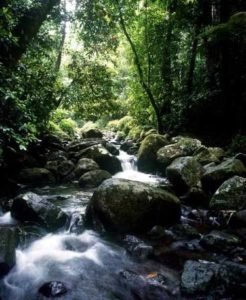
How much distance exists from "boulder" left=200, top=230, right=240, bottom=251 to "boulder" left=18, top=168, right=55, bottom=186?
242 inches

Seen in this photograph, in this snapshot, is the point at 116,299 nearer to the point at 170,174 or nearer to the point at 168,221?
the point at 168,221

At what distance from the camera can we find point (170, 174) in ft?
30.5

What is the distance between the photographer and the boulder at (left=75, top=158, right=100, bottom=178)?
11055mm

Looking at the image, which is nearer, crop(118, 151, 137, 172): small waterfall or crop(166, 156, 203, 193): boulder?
crop(166, 156, 203, 193): boulder

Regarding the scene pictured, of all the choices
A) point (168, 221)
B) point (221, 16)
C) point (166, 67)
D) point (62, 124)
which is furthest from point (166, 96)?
point (168, 221)

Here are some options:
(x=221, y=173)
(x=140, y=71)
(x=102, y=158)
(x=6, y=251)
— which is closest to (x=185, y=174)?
(x=221, y=173)

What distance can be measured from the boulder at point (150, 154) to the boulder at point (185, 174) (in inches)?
115

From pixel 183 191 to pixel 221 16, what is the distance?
10019 mm

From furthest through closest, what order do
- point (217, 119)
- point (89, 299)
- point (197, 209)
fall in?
point (217, 119) → point (197, 209) → point (89, 299)

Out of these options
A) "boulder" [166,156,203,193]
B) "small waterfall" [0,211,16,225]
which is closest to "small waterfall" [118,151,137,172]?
"boulder" [166,156,203,193]

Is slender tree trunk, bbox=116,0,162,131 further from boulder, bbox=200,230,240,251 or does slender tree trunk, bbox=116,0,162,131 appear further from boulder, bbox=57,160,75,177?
boulder, bbox=200,230,240,251

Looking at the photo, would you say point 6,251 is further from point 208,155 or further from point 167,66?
point 167,66

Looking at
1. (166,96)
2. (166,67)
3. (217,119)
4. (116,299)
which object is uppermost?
(166,67)

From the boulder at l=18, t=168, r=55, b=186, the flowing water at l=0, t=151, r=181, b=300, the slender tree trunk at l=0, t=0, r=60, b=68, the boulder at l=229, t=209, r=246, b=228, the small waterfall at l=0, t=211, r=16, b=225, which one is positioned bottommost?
the flowing water at l=0, t=151, r=181, b=300
